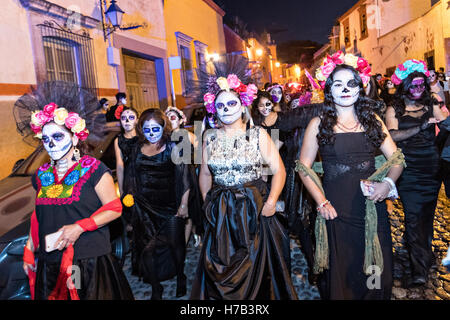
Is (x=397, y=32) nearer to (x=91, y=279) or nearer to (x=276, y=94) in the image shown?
(x=276, y=94)

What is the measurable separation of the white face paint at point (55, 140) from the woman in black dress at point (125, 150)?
1.44 metres

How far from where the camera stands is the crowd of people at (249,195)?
2.73 metres

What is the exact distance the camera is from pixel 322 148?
9.99 feet

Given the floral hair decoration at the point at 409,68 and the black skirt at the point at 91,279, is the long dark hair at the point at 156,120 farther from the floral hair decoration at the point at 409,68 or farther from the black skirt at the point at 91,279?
the floral hair decoration at the point at 409,68

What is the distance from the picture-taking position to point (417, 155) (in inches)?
162

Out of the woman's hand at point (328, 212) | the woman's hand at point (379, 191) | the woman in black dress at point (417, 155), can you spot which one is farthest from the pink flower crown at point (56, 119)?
the woman in black dress at point (417, 155)

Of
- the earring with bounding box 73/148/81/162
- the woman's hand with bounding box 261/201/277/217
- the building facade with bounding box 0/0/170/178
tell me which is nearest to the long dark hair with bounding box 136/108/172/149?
the earring with bounding box 73/148/81/162

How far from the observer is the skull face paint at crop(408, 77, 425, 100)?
4.08 meters

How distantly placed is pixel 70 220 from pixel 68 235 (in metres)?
0.16

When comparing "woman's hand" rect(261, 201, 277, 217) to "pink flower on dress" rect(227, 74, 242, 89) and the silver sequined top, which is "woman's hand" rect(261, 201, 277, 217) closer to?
the silver sequined top

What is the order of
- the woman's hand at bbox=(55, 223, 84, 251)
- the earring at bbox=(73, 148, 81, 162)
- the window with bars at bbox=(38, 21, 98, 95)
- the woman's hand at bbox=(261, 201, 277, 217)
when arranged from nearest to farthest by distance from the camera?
the woman's hand at bbox=(55, 223, 84, 251)
the earring at bbox=(73, 148, 81, 162)
the woman's hand at bbox=(261, 201, 277, 217)
the window with bars at bbox=(38, 21, 98, 95)

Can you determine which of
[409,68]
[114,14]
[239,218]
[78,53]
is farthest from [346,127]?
[114,14]

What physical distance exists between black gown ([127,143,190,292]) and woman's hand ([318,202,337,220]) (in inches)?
66.2
